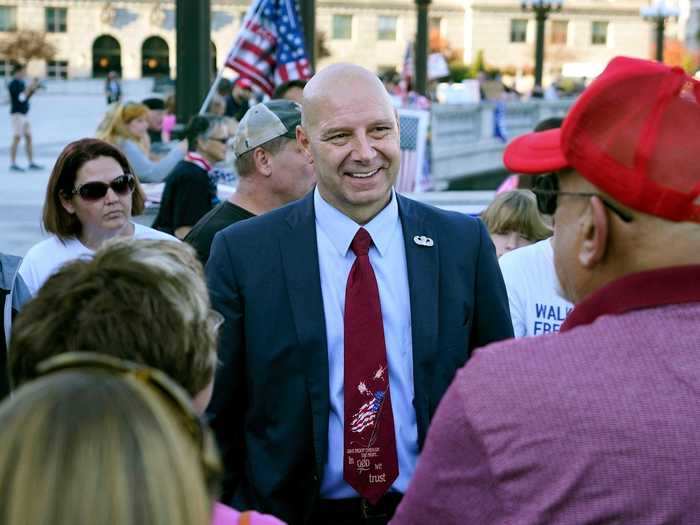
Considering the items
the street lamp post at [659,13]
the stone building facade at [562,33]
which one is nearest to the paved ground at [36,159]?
the street lamp post at [659,13]

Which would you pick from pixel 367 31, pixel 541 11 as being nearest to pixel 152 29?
pixel 367 31

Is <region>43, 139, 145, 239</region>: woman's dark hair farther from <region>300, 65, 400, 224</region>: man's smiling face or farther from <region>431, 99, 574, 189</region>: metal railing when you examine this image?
<region>431, 99, 574, 189</region>: metal railing

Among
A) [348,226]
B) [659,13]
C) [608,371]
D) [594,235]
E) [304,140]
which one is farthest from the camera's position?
[659,13]

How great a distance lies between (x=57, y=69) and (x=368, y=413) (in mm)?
87879

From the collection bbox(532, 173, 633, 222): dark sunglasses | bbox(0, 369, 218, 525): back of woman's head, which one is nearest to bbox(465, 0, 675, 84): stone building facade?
bbox(532, 173, 633, 222): dark sunglasses

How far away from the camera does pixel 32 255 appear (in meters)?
4.67

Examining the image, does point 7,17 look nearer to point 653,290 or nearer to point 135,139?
point 135,139

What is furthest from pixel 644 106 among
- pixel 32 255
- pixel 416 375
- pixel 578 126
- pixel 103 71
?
pixel 103 71

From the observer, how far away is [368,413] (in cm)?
323

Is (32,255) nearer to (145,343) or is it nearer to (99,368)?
(145,343)

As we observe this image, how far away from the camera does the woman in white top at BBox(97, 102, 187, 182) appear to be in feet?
31.7

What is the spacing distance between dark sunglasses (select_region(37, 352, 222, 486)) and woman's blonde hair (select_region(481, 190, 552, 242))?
164 inches

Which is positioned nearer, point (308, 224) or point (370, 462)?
point (370, 462)

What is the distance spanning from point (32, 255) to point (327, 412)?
1949mm
